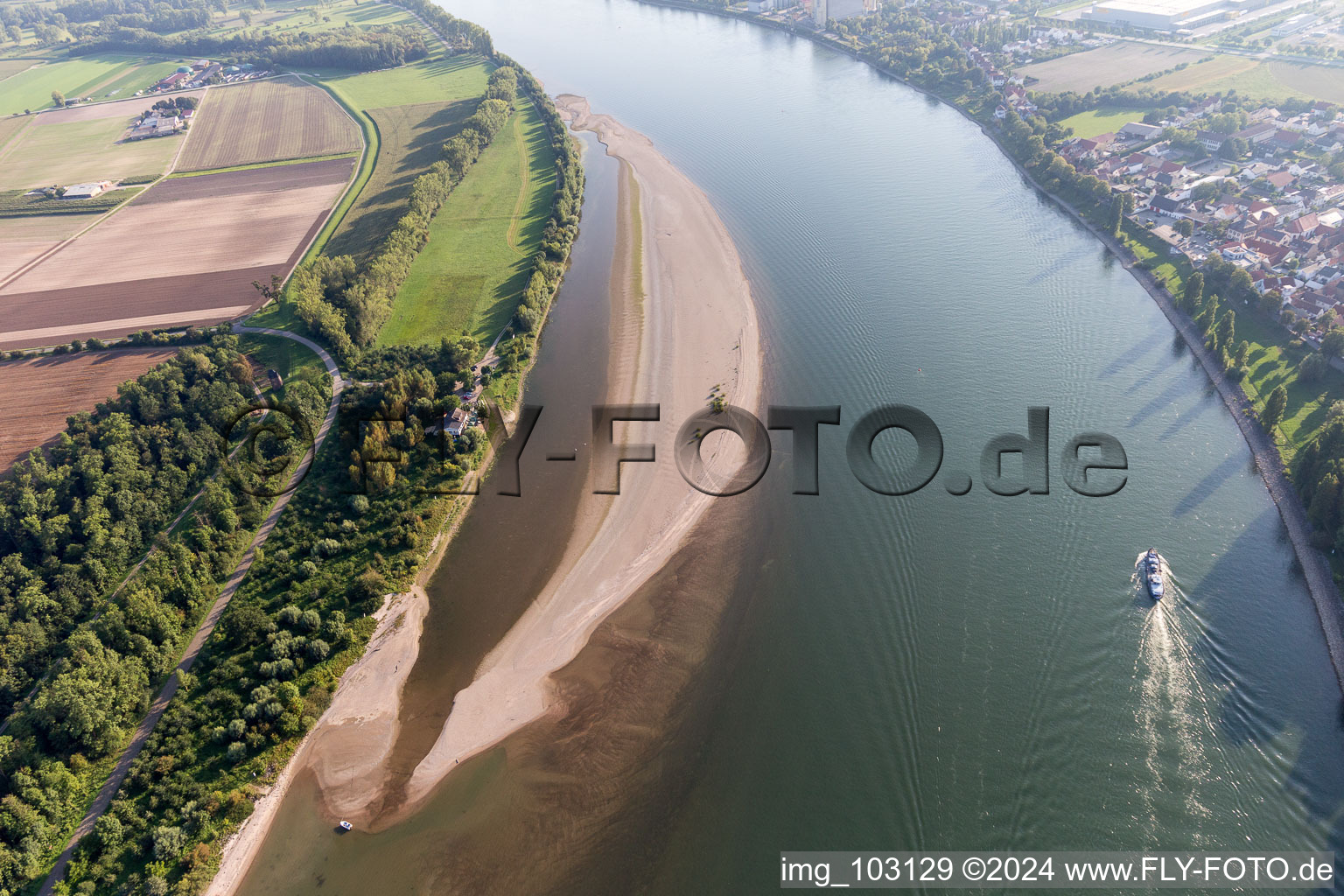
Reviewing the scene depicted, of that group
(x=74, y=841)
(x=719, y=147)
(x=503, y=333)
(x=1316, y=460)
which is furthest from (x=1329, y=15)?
(x=74, y=841)

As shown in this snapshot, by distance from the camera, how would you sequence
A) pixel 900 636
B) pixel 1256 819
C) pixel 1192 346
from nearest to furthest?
pixel 1256 819, pixel 900 636, pixel 1192 346

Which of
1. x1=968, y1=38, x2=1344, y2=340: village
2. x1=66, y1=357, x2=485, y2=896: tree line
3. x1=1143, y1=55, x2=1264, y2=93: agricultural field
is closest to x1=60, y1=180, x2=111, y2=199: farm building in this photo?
x1=66, y1=357, x2=485, y2=896: tree line

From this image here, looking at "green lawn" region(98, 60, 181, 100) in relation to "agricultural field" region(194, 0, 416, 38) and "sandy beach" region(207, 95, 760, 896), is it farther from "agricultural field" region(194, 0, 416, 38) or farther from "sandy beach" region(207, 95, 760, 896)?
"sandy beach" region(207, 95, 760, 896)

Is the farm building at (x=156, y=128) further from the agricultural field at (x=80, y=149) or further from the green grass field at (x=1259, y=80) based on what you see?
the green grass field at (x=1259, y=80)

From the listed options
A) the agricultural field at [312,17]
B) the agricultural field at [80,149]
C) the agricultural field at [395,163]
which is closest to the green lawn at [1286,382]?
the agricultural field at [395,163]

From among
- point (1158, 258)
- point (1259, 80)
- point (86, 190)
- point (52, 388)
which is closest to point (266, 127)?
point (86, 190)

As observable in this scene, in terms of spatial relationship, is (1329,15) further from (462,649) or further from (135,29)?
(135,29)
